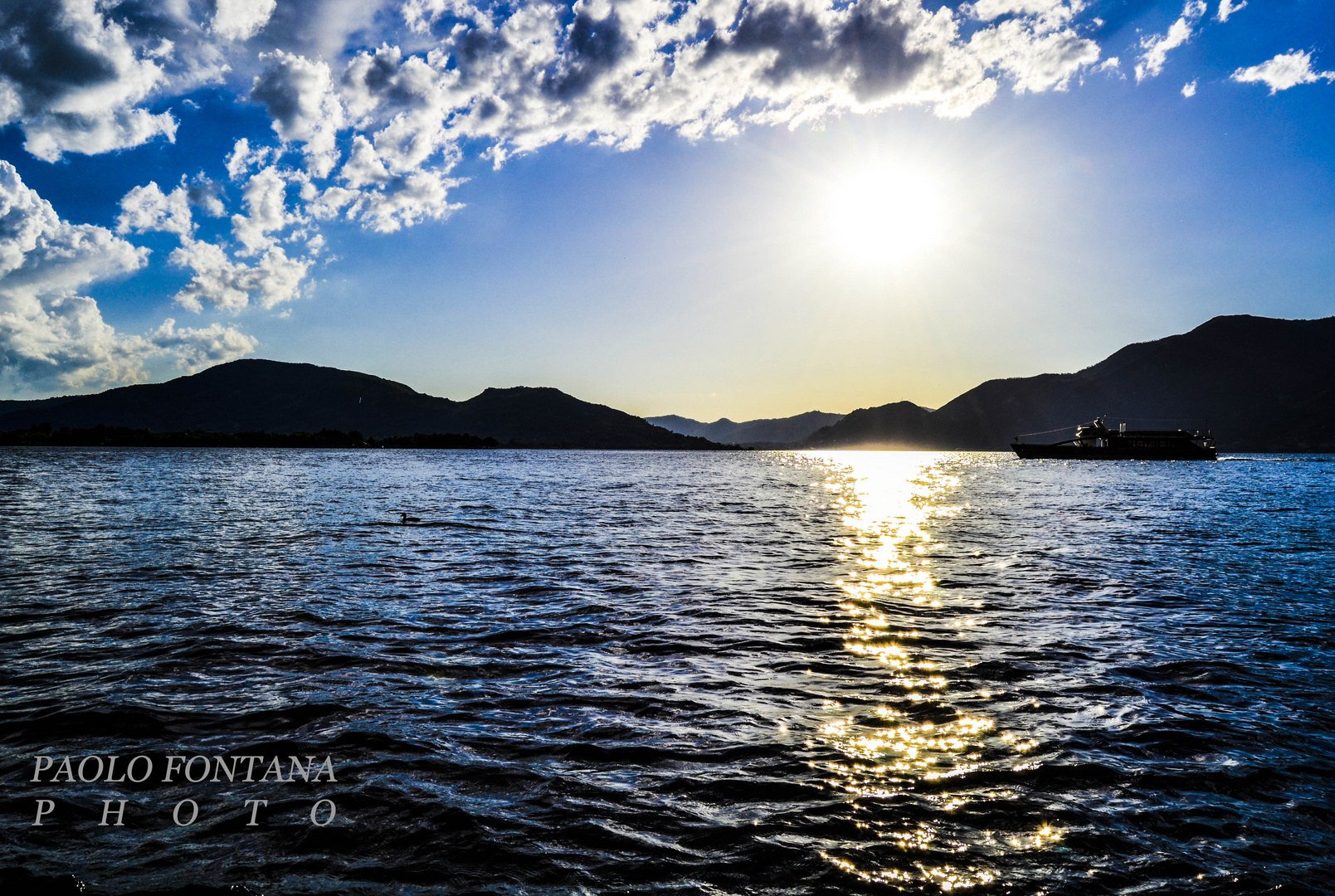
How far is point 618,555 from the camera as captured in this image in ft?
84.1

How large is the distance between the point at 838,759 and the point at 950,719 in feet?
8.23

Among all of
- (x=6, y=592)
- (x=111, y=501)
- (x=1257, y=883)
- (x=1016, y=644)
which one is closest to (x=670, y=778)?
(x=1257, y=883)

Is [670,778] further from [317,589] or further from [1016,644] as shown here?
[317,589]

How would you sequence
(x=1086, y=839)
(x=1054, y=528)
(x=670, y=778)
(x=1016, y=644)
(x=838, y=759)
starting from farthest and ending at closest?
(x=1054, y=528), (x=1016, y=644), (x=838, y=759), (x=670, y=778), (x=1086, y=839)

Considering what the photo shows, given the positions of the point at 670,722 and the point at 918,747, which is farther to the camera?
the point at 670,722

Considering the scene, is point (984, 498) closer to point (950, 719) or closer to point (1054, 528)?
point (1054, 528)

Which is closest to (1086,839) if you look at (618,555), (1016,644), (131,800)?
(1016,644)

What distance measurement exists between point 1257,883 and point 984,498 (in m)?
58.4

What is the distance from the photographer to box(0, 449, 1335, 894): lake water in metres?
6.11

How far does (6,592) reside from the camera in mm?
17328

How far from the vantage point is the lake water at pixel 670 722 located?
20.0 ft

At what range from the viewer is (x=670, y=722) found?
938 cm

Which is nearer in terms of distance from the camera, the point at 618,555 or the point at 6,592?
the point at 6,592

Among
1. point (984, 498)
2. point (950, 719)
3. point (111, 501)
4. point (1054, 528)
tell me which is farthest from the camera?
point (984, 498)
